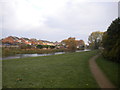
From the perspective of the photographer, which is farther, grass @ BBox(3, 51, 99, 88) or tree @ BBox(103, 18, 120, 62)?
tree @ BBox(103, 18, 120, 62)

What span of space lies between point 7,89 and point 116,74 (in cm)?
538

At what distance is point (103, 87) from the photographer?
11.5ft

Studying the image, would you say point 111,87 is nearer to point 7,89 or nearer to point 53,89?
point 53,89

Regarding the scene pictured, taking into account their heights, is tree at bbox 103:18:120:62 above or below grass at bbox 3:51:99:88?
above

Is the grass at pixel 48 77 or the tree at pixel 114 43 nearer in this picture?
the grass at pixel 48 77

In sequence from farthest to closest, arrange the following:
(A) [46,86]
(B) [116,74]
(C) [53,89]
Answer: (B) [116,74] → (A) [46,86] → (C) [53,89]

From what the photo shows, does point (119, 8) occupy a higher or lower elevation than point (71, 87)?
higher

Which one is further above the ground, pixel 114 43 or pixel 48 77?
pixel 114 43

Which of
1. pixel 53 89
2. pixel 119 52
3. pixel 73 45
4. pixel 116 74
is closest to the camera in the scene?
pixel 53 89

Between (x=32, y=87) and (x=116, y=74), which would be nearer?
(x=32, y=87)

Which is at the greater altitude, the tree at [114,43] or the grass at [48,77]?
the tree at [114,43]

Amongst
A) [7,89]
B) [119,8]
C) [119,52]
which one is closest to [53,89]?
[7,89]

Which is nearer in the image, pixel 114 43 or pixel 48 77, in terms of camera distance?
pixel 48 77

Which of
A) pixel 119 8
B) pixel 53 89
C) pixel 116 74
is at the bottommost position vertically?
pixel 53 89
